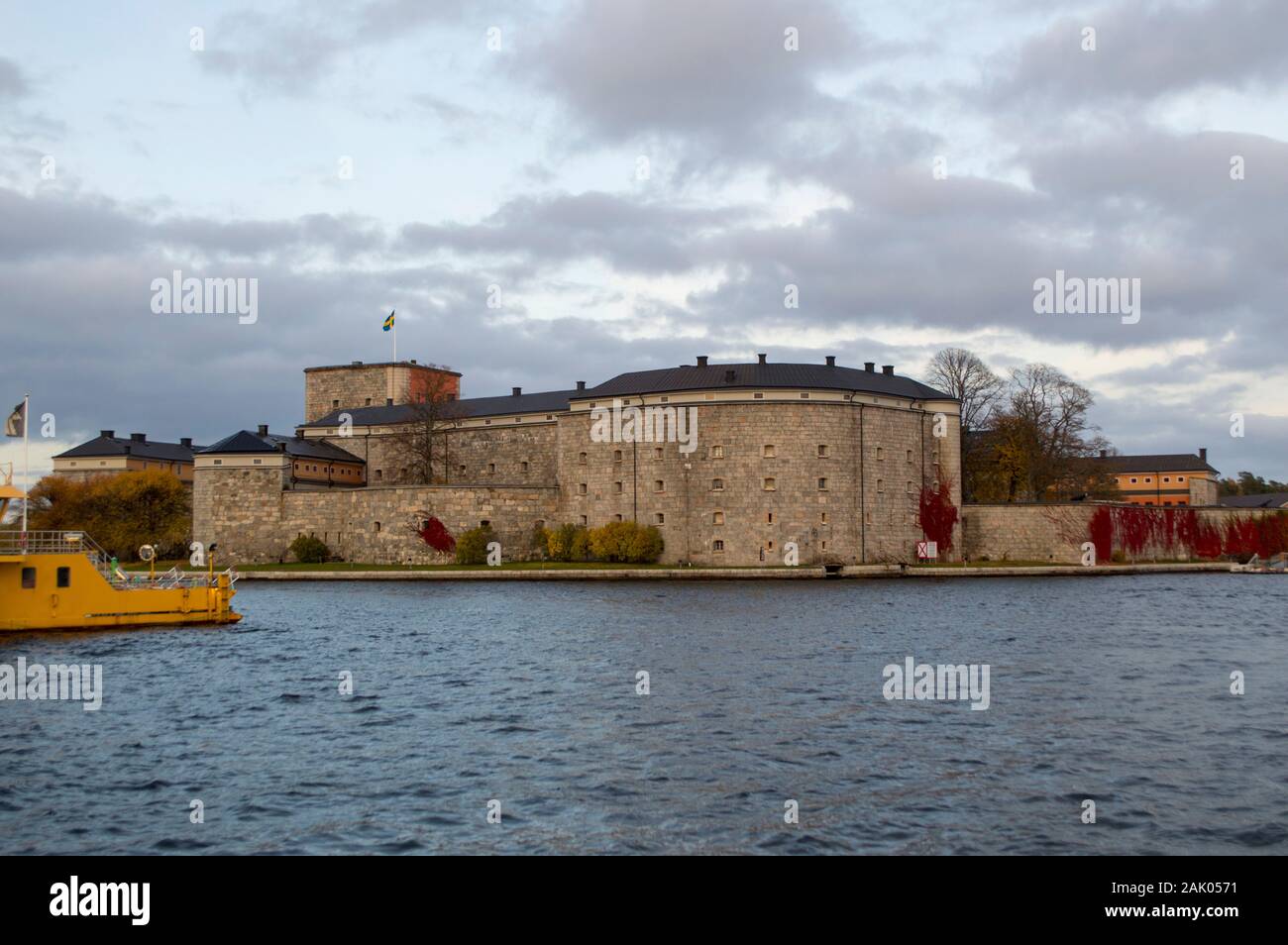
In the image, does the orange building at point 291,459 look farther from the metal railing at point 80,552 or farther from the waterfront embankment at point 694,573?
the metal railing at point 80,552

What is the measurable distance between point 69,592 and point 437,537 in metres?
32.8

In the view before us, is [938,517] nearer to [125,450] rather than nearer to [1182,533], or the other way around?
[1182,533]

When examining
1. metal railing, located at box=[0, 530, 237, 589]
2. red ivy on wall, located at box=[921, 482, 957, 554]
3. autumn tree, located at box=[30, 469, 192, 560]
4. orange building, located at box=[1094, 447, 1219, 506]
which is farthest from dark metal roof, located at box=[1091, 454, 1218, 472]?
metal railing, located at box=[0, 530, 237, 589]

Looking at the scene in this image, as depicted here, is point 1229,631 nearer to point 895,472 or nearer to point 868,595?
point 868,595

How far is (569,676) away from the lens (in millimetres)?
22172

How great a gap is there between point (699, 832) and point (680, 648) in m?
14.5

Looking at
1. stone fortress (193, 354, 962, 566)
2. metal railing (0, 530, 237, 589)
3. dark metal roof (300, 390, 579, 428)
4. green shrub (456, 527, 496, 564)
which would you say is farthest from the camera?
dark metal roof (300, 390, 579, 428)

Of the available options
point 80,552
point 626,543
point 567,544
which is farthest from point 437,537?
point 80,552

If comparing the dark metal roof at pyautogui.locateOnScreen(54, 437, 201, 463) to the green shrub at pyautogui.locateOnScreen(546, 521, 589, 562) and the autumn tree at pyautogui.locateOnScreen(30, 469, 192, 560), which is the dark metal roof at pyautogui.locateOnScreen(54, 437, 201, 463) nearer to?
the autumn tree at pyautogui.locateOnScreen(30, 469, 192, 560)

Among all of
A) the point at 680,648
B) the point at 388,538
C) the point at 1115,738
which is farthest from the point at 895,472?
the point at 1115,738

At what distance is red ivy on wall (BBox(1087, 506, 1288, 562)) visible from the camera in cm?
6281
